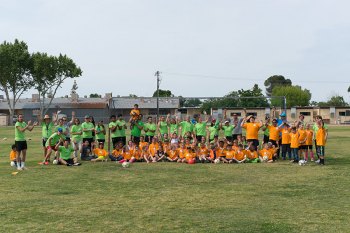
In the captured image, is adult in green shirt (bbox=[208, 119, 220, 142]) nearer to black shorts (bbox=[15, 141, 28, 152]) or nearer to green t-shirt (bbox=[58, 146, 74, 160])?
green t-shirt (bbox=[58, 146, 74, 160])

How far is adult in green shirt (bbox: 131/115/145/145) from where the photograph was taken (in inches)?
672

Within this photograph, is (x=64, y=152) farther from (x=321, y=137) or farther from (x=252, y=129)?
(x=321, y=137)

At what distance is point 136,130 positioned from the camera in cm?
1733

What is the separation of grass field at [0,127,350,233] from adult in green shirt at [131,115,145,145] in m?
3.59

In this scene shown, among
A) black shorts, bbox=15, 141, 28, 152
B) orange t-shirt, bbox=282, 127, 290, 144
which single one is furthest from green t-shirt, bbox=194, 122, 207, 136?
black shorts, bbox=15, 141, 28, 152

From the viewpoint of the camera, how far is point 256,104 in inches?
2689

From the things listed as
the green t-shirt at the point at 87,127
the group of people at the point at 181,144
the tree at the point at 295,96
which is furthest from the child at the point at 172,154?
the tree at the point at 295,96

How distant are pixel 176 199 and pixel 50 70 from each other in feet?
194

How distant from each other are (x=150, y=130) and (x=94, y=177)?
6.02 metres

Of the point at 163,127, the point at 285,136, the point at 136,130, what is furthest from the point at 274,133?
the point at 136,130

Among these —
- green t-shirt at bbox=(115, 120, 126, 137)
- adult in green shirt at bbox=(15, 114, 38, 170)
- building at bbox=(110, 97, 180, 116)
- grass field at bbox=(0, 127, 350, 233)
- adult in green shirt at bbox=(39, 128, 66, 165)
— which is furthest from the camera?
building at bbox=(110, 97, 180, 116)

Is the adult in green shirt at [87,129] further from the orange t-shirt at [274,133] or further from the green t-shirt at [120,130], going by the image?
the orange t-shirt at [274,133]

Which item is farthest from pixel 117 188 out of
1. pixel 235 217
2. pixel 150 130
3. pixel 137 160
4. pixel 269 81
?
pixel 269 81

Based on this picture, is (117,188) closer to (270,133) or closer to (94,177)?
(94,177)
